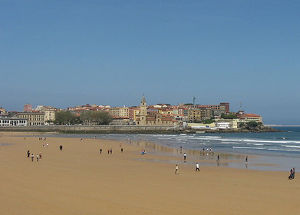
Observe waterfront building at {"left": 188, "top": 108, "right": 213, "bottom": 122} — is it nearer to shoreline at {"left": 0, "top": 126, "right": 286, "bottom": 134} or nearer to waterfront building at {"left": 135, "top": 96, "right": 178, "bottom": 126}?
waterfront building at {"left": 135, "top": 96, "right": 178, "bottom": 126}

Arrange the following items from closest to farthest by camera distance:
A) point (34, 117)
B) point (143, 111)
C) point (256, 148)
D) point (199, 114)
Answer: point (256, 148)
point (143, 111)
point (34, 117)
point (199, 114)

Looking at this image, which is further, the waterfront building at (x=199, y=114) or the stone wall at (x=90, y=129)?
the waterfront building at (x=199, y=114)

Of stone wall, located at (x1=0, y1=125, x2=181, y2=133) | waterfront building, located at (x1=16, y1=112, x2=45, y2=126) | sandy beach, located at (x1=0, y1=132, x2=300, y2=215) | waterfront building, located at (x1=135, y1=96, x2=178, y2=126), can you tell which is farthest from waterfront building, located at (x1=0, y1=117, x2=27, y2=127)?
sandy beach, located at (x1=0, y1=132, x2=300, y2=215)

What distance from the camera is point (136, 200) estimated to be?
45.0 feet

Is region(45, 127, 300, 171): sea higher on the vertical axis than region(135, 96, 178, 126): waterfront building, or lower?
lower

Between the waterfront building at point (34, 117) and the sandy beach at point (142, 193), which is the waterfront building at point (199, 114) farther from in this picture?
the sandy beach at point (142, 193)

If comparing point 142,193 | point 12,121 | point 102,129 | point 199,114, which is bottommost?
point 142,193

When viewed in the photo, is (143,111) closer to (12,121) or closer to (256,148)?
(12,121)

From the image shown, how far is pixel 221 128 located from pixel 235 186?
106927mm

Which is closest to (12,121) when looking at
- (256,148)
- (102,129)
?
(102,129)

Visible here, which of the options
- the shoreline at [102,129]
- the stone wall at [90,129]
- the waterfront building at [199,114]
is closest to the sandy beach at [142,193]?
the shoreline at [102,129]

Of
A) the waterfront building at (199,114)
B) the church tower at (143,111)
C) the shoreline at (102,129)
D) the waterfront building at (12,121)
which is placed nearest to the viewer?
the shoreline at (102,129)

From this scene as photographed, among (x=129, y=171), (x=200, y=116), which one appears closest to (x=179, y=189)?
(x=129, y=171)

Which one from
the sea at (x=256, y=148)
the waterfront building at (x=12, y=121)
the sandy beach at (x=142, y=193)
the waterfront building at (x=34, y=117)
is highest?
the waterfront building at (x=34, y=117)
